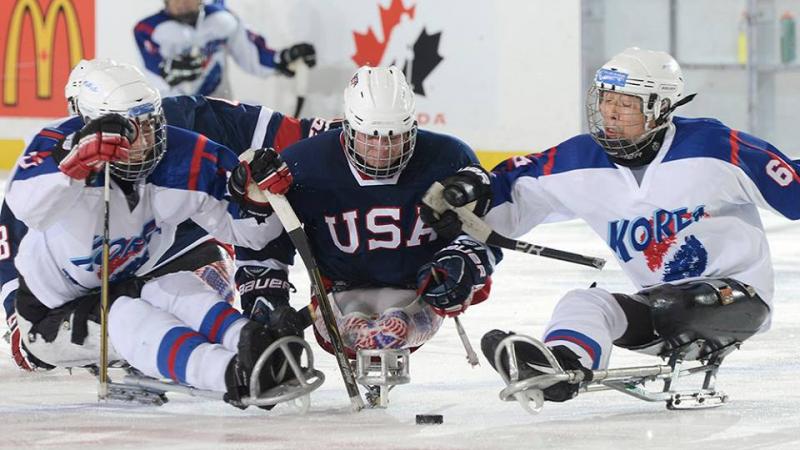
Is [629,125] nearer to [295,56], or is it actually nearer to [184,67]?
[295,56]

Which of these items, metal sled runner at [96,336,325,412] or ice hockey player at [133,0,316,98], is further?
ice hockey player at [133,0,316,98]

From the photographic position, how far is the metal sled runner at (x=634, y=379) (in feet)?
10.1

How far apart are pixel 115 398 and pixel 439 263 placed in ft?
2.48

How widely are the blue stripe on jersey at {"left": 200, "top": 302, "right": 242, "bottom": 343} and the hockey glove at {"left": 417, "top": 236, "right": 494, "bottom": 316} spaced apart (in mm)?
457

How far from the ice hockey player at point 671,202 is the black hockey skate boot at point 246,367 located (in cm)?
54

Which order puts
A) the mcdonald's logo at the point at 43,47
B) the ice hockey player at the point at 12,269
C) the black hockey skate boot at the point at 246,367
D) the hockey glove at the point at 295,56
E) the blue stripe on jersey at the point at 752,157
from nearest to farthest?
1. the black hockey skate boot at the point at 246,367
2. the blue stripe on jersey at the point at 752,157
3. the ice hockey player at the point at 12,269
4. the hockey glove at the point at 295,56
5. the mcdonald's logo at the point at 43,47

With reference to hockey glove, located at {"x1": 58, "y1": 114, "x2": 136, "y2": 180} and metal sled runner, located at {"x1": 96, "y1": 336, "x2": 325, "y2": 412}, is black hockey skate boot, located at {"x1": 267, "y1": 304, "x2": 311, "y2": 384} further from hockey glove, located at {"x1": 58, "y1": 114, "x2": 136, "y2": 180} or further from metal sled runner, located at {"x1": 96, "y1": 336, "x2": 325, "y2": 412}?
hockey glove, located at {"x1": 58, "y1": 114, "x2": 136, "y2": 180}

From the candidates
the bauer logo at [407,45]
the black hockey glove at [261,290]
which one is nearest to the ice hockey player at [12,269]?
the black hockey glove at [261,290]

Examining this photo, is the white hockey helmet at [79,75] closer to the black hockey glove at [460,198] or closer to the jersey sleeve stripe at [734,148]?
the black hockey glove at [460,198]

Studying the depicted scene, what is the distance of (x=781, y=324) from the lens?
4.60 metres

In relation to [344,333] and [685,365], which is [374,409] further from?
[685,365]

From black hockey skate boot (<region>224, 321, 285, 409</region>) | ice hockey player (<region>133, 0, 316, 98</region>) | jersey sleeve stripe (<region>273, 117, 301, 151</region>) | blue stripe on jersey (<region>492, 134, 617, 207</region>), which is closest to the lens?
black hockey skate boot (<region>224, 321, 285, 409</region>)

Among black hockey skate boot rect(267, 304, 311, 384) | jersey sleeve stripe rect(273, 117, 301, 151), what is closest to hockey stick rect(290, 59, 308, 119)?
jersey sleeve stripe rect(273, 117, 301, 151)

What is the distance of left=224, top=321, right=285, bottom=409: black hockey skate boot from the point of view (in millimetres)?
3174
